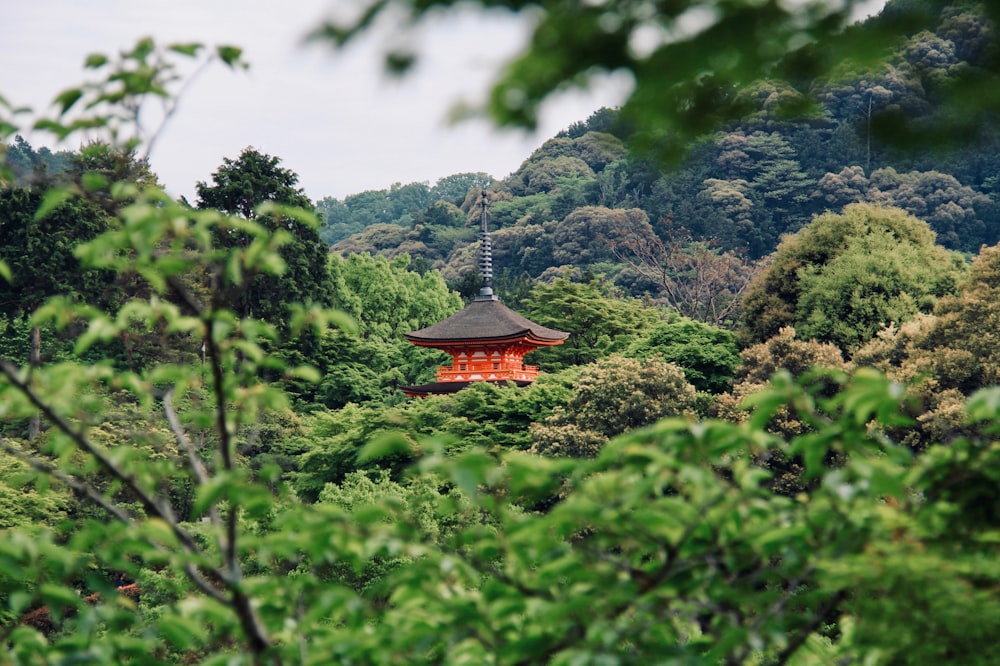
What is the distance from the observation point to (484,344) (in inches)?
875

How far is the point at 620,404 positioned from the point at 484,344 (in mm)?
8445

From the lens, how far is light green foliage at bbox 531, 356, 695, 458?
1392 centimetres

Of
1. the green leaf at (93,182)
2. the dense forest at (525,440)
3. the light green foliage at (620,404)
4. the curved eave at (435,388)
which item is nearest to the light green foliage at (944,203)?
the dense forest at (525,440)

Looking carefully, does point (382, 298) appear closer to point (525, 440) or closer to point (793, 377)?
point (525, 440)

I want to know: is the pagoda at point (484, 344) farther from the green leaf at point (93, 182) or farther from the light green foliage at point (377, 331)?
the green leaf at point (93, 182)

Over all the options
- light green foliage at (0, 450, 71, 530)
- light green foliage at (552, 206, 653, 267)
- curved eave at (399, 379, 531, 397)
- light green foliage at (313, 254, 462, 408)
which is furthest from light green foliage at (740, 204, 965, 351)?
light green foliage at (552, 206, 653, 267)

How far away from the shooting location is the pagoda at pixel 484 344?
21.9 metres

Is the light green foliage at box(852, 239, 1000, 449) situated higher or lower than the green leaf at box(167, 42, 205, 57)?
lower

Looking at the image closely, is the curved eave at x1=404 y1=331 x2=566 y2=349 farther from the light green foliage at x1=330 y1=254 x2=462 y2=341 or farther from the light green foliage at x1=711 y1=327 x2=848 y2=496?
the light green foliage at x1=711 y1=327 x2=848 y2=496

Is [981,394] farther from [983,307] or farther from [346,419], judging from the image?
[346,419]

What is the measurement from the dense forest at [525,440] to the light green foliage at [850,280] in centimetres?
7

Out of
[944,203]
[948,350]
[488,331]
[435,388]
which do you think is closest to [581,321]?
[488,331]

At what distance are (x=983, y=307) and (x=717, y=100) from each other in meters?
13.9

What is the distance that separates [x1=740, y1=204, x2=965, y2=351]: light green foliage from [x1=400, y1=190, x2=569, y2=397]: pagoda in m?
5.33
